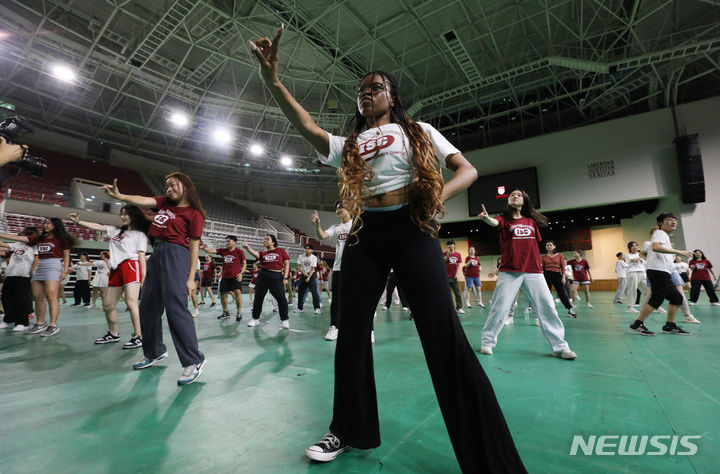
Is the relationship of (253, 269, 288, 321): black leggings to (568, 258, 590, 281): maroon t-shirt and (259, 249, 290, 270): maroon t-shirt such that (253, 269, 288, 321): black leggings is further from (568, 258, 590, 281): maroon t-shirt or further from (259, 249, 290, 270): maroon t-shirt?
(568, 258, 590, 281): maroon t-shirt

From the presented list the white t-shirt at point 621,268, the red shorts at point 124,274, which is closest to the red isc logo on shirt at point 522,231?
the red shorts at point 124,274

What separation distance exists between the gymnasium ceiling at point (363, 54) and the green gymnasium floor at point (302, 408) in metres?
12.6

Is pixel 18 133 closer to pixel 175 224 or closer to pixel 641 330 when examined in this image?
pixel 175 224

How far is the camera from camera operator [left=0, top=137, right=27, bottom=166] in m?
1.59

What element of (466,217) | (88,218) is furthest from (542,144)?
(88,218)

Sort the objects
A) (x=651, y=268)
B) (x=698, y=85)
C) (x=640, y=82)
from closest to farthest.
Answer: (x=651, y=268) → (x=640, y=82) → (x=698, y=85)

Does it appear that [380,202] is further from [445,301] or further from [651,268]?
[651,268]

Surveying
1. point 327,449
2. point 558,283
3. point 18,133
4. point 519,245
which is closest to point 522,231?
point 519,245

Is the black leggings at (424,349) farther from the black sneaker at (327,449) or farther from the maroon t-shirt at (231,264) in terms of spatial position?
the maroon t-shirt at (231,264)

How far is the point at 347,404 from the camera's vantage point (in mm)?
1523

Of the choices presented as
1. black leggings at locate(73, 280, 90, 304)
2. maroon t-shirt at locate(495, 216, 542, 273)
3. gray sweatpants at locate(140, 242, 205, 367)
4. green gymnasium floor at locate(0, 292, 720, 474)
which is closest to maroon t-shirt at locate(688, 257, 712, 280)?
green gymnasium floor at locate(0, 292, 720, 474)

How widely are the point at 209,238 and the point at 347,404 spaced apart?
20524 millimetres

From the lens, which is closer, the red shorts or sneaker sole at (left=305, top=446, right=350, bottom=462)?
sneaker sole at (left=305, top=446, right=350, bottom=462)

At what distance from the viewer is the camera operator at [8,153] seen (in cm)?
159
